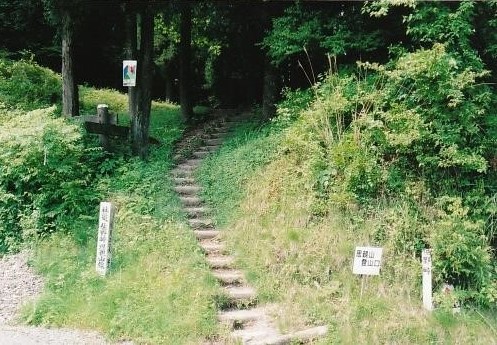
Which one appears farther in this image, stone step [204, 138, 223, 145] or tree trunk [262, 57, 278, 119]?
stone step [204, 138, 223, 145]

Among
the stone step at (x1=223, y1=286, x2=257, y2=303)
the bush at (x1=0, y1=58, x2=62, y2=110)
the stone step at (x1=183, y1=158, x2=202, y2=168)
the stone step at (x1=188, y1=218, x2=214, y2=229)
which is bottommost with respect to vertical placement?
the stone step at (x1=223, y1=286, x2=257, y2=303)

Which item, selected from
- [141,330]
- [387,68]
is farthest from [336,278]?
[387,68]

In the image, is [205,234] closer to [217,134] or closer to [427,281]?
[427,281]

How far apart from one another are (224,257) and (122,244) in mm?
1687

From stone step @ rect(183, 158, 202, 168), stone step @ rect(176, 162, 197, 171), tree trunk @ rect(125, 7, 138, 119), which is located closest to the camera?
tree trunk @ rect(125, 7, 138, 119)

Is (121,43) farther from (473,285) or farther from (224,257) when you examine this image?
(473,285)

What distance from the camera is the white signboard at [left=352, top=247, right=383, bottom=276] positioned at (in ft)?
24.0

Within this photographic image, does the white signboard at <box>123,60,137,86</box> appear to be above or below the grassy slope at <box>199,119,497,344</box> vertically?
above

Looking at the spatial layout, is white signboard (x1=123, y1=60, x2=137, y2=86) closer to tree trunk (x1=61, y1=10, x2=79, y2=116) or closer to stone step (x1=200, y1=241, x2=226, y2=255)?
tree trunk (x1=61, y1=10, x2=79, y2=116)

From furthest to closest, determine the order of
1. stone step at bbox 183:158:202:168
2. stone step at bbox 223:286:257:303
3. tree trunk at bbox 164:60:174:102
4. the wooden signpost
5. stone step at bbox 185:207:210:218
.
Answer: tree trunk at bbox 164:60:174:102 < stone step at bbox 183:158:202:168 < the wooden signpost < stone step at bbox 185:207:210:218 < stone step at bbox 223:286:257:303

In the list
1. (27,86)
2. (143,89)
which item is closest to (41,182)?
(143,89)

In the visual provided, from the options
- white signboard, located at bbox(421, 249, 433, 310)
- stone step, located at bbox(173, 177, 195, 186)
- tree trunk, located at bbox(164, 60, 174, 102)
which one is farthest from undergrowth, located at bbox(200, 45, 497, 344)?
tree trunk, located at bbox(164, 60, 174, 102)

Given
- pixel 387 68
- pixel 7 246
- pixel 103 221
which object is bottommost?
pixel 7 246

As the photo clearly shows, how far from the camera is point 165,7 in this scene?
37.9ft
